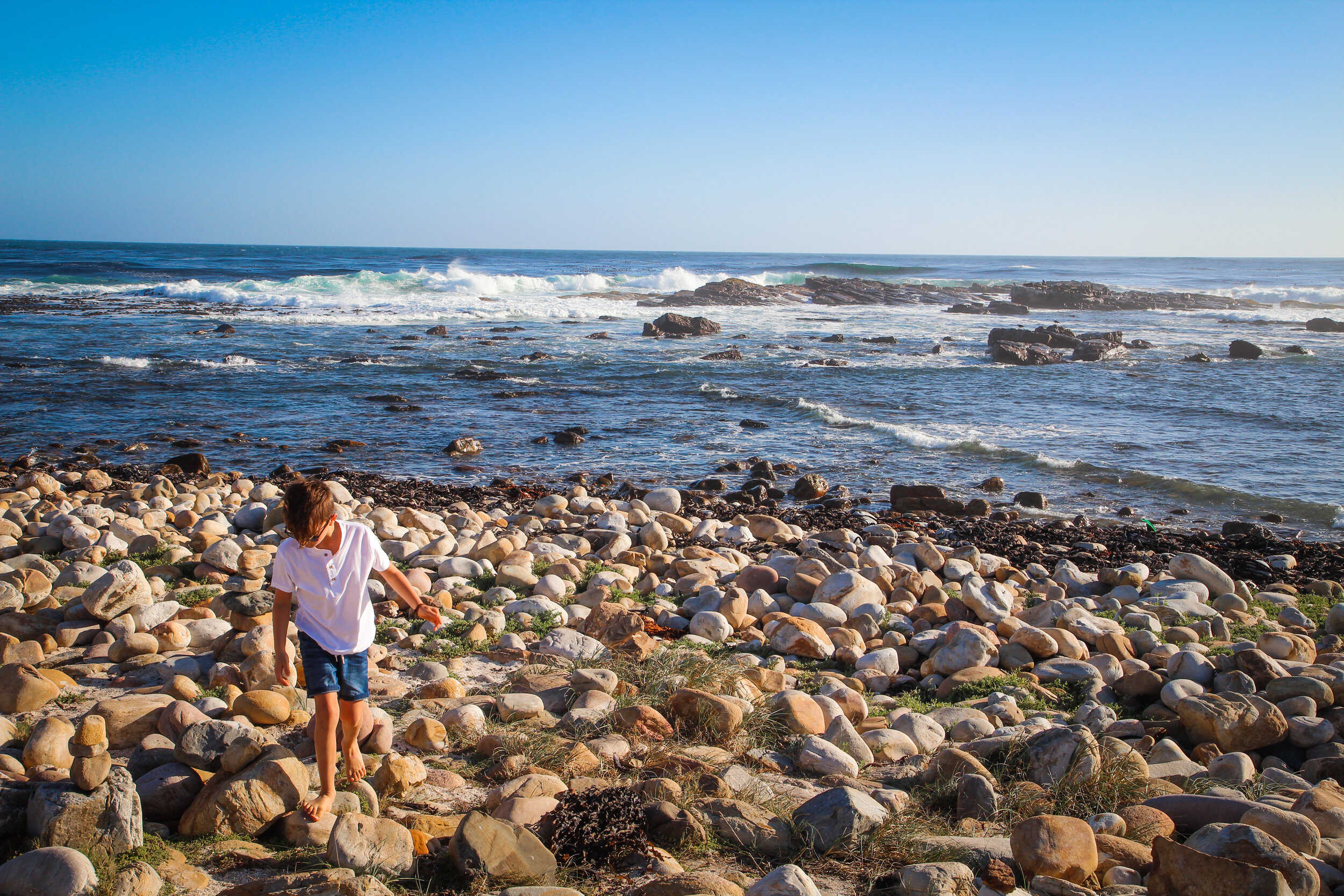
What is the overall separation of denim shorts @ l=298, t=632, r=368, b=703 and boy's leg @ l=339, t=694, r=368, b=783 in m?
0.02

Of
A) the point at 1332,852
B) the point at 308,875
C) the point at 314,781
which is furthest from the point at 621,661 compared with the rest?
the point at 1332,852

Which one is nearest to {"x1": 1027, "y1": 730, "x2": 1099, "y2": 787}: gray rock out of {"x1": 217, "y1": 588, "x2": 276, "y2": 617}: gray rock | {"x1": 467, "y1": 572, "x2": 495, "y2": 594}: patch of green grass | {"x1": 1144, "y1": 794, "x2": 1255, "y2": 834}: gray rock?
{"x1": 1144, "y1": 794, "x2": 1255, "y2": 834}: gray rock

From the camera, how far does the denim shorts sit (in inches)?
125

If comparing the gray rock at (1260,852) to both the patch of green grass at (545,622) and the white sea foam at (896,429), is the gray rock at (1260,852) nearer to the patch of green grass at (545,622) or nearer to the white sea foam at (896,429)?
the patch of green grass at (545,622)

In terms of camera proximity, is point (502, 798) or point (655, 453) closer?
point (502, 798)

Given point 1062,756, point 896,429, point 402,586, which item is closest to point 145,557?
point 402,586

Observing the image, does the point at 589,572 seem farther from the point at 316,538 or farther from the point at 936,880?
the point at 936,880

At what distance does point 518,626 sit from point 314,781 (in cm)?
229

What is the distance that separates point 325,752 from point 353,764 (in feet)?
0.68

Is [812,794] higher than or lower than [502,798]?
lower

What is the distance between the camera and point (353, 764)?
3162 millimetres

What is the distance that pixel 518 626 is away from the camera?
17.8ft

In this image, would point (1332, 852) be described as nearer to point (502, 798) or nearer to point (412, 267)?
point (502, 798)

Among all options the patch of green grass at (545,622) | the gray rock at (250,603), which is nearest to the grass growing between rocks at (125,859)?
the gray rock at (250,603)
